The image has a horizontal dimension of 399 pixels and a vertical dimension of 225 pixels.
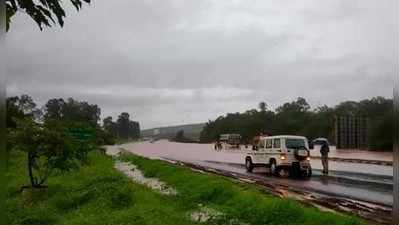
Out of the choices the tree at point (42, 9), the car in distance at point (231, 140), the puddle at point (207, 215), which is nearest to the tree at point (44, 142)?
the puddle at point (207, 215)

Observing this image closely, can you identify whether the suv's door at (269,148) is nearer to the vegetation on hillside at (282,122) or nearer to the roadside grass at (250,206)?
the vegetation on hillside at (282,122)

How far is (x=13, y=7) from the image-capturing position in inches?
98.1

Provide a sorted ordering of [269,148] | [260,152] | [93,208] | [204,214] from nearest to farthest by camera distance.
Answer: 1. [204,214]
2. [93,208]
3. [269,148]
4. [260,152]

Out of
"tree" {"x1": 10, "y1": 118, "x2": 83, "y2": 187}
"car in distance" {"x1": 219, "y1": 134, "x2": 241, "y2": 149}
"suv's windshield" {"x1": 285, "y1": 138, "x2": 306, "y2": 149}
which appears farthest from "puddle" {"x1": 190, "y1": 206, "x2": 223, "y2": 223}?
"car in distance" {"x1": 219, "y1": 134, "x2": 241, "y2": 149}

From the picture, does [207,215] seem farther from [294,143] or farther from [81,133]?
[294,143]

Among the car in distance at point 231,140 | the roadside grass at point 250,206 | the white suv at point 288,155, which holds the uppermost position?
the car in distance at point 231,140

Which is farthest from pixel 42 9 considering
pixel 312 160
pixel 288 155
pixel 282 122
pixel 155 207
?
pixel 282 122

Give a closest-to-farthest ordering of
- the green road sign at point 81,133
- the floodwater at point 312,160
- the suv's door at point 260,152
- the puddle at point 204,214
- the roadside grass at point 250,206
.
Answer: the roadside grass at point 250,206
the puddle at point 204,214
the green road sign at point 81,133
the suv's door at point 260,152
the floodwater at point 312,160

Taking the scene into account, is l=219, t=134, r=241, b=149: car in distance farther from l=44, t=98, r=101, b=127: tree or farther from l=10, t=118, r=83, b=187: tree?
l=10, t=118, r=83, b=187: tree

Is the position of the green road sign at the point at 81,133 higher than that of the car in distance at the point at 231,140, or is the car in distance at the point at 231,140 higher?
the car in distance at the point at 231,140

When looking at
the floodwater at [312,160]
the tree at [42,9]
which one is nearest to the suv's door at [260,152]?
the floodwater at [312,160]

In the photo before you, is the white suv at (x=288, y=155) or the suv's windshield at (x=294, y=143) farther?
the suv's windshield at (x=294, y=143)

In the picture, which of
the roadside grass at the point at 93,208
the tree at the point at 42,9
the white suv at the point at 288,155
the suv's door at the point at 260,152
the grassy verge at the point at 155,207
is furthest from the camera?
the suv's door at the point at 260,152

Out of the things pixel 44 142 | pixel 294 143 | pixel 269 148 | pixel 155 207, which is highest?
pixel 294 143
